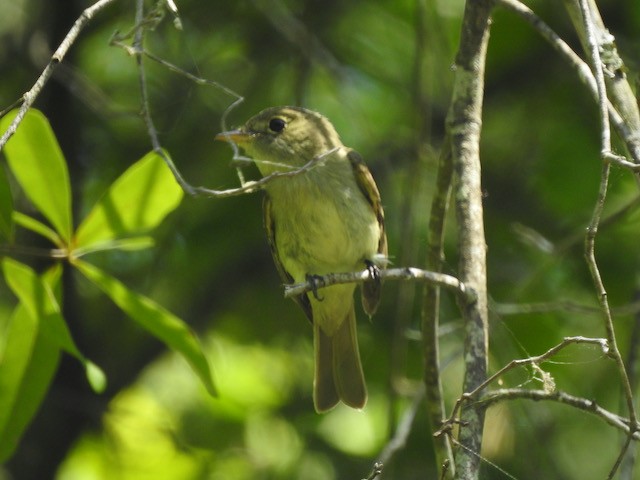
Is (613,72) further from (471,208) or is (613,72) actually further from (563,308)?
(563,308)

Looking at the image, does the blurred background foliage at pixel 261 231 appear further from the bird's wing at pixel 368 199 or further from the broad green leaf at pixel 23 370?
the broad green leaf at pixel 23 370

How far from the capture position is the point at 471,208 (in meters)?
2.51

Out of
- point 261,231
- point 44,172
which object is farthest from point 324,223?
point 44,172

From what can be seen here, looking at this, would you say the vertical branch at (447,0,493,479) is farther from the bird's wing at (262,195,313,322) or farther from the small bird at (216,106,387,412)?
the bird's wing at (262,195,313,322)

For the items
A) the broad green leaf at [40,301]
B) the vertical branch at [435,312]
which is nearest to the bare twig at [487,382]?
the vertical branch at [435,312]

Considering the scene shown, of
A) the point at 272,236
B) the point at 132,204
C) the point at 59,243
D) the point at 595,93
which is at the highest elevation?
the point at 595,93

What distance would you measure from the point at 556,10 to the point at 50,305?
302 centimetres

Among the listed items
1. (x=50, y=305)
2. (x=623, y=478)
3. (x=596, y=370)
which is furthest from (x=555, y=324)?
(x=50, y=305)

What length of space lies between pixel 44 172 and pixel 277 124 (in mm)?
1422

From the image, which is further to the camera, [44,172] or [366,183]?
[366,183]

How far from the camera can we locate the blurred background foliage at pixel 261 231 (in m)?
4.77

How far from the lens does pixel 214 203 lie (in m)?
5.23

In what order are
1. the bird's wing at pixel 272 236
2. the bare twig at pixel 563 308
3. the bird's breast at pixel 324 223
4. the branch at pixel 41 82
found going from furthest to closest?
the bird's wing at pixel 272 236, the bird's breast at pixel 324 223, the bare twig at pixel 563 308, the branch at pixel 41 82

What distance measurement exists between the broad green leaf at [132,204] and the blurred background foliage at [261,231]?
156 centimetres
